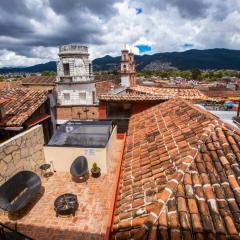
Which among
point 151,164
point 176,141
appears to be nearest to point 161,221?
point 151,164

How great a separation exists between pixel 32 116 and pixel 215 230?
1453 centimetres

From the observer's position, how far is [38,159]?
11891mm

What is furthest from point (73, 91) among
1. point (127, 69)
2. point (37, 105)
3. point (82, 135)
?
point (127, 69)

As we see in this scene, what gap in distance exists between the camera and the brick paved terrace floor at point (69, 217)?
7.95 meters

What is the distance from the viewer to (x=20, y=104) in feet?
53.6

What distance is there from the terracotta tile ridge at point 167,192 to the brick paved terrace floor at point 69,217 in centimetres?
231

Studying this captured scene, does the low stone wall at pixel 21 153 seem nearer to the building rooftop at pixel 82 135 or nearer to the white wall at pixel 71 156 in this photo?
the white wall at pixel 71 156

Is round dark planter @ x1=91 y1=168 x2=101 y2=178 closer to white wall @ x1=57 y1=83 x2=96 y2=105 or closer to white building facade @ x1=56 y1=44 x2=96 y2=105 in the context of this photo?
white building facade @ x1=56 y1=44 x2=96 y2=105

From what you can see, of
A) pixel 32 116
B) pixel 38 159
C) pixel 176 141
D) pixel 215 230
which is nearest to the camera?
pixel 215 230

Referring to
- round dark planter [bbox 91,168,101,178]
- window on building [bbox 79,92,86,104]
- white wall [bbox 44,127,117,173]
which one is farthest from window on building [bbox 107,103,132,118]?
window on building [bbox 79,92,86,104]

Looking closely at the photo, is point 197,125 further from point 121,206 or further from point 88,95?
point 88,95

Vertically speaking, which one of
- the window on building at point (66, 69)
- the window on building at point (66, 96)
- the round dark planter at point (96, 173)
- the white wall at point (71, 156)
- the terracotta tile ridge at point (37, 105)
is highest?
the window on building at point (66, 69)

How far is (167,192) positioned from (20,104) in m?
14.7

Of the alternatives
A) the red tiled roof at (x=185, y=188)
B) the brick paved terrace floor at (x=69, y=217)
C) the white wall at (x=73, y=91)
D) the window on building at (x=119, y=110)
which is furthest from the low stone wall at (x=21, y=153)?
the white wall at (x=73, y=91)
